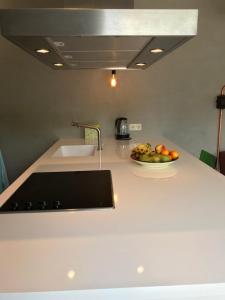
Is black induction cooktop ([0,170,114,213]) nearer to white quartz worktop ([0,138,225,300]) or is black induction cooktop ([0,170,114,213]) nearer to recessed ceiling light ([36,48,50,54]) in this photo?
white quartz worktop ([0,138,225,300])

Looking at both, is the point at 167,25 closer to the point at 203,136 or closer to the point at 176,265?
the point at 176,265

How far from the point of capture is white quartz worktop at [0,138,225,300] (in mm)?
749

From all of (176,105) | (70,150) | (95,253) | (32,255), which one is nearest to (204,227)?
(95,253)

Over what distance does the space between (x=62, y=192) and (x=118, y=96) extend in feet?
5.79

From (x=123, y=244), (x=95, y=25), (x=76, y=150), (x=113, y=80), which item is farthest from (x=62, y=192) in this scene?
(x=113, y=80)

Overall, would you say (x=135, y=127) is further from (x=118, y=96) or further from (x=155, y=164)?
(x=155, y=164)

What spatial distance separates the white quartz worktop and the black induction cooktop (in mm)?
53

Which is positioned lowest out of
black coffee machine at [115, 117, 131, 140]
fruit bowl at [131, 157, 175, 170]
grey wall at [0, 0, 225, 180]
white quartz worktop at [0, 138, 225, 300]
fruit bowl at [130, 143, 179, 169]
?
white quartz worktop at [0, 138, 225, 300]

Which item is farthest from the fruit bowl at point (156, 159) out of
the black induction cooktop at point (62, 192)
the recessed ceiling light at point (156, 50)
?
the recessed ceiling light at point (156, 50)

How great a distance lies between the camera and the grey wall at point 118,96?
290 cm

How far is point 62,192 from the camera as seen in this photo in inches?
56.9

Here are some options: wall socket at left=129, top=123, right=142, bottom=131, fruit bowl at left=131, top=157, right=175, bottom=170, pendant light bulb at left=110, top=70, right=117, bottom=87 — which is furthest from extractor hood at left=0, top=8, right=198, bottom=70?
wall socket at left=129, top=123, right=142, bottom=131

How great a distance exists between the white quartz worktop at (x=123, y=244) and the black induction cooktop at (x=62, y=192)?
53 mm

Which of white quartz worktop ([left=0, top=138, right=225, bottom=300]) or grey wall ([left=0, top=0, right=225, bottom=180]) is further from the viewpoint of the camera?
grey wall ([left=0, top=0, right=225, bottom=180])
